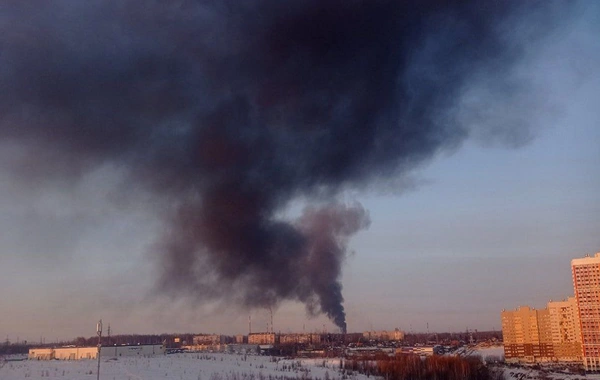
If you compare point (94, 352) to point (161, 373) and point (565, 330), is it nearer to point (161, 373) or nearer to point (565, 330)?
point (161, 373)

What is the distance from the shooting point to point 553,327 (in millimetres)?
101312

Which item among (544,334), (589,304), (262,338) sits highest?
(589,304)

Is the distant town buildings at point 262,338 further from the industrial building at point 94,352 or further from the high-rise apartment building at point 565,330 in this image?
the high-rise apartment building at point 565,330

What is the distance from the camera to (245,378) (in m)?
48.8

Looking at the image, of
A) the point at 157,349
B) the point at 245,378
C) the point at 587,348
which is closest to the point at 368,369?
the point at 245,378

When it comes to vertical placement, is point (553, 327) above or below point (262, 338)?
above

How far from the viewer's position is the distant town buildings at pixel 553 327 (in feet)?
274

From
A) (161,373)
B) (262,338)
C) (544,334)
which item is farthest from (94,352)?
(262,338)

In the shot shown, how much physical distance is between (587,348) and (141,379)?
6461 centimetres

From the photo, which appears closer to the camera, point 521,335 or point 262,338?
point 521,335

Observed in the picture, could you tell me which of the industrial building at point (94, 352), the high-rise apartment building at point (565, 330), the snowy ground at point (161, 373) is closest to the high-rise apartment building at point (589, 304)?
the high-rise apartment building at point (565, 330)

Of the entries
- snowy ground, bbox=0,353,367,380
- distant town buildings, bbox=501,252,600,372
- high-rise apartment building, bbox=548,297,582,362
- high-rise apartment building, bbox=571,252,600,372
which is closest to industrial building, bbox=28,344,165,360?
snowy ground, bbox=0,353,367,380

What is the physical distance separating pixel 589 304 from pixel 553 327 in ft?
72.9

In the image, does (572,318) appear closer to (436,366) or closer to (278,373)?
(436,366)
